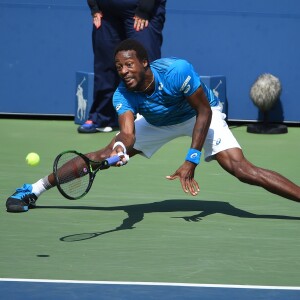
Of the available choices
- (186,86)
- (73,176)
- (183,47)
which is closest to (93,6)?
(183,47)

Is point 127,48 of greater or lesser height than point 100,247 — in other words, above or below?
above

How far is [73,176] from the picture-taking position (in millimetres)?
6418

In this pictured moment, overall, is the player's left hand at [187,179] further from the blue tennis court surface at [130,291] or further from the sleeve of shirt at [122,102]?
the blue tennis court surface at [130,291]

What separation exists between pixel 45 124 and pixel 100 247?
577 cm

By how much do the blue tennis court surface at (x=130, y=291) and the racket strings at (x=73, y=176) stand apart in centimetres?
100

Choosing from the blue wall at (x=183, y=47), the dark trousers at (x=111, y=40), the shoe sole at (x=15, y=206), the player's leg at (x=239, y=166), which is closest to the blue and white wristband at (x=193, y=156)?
the player's leg at (x=239, y=166)

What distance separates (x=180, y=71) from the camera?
6785 mm

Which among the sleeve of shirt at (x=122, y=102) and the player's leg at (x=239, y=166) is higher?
the sleeve of shirt at (x=122, y=102)

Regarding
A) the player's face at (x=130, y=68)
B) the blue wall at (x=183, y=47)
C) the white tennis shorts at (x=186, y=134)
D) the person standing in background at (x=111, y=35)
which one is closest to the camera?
the player's face at (x=130, y=68)

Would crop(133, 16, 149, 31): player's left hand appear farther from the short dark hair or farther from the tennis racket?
the tennis racket

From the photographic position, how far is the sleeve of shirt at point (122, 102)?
682 centimetres

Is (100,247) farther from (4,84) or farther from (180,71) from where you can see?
(4,84)

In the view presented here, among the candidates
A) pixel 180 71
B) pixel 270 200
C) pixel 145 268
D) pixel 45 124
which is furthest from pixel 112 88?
pixel 145 268

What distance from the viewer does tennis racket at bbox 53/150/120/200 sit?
6.31m
